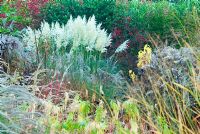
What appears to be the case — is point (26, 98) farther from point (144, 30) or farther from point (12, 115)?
point (144, 30)

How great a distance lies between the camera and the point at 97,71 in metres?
8.83

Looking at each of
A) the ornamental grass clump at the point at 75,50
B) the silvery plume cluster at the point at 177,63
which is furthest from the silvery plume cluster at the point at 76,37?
the silvery plume cluster at the point at 177,63

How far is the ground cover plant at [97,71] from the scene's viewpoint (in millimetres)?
5012

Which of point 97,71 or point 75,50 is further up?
point 75,50

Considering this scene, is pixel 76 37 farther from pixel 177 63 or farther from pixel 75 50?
pixel 177 63

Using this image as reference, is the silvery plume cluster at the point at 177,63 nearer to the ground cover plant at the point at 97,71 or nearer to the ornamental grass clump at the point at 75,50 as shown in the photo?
the ground cover plant at the point at 97,71

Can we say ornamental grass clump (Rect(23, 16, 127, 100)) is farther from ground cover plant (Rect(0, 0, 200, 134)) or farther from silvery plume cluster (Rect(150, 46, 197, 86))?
silvery plume cluster (Rect(150, 46, 197, 86))

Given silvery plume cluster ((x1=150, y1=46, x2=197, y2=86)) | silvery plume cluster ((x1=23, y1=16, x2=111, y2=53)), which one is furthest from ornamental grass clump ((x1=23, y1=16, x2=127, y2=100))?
silvery plume cluster ((x1=150, y1=46, x2=197, y2=86))

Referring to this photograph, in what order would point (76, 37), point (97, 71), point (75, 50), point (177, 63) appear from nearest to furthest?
point (177, 63) → point (97, 71) → point (75, 50) → point (76, 37)

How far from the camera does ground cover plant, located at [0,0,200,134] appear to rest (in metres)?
5.01

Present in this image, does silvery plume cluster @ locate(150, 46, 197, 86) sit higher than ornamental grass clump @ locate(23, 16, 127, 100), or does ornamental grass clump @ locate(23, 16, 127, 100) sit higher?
ornamental grass clump @ locate(23, 16, 127, 100)

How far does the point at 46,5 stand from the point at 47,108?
22.9 feet

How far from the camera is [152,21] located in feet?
39.0

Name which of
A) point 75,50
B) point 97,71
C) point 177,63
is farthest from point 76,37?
point 177,63
